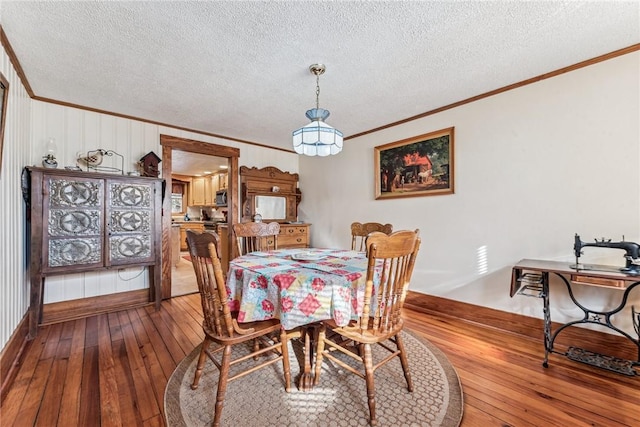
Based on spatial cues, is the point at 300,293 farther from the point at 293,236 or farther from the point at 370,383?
the point at 293,236

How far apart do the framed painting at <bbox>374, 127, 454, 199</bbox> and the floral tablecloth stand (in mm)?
1885

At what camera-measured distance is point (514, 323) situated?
8.15 ft

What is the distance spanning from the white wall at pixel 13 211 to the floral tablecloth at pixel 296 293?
1683 millimetres

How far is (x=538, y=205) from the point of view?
2.40 metres

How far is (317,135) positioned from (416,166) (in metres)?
1.73

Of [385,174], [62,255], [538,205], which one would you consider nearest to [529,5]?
[538,205]

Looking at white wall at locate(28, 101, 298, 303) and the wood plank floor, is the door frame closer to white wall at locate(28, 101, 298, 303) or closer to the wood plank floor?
white wall at locate(28, 101, 298, 303)

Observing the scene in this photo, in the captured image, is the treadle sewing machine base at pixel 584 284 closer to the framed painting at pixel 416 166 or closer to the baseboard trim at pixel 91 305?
the framed painting at pixel 416 166

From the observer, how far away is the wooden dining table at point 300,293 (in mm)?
1509

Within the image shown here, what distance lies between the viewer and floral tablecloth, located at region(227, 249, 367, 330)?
1509mm

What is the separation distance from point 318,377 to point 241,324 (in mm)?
590

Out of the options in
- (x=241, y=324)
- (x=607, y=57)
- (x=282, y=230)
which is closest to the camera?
(x=241, y=324)

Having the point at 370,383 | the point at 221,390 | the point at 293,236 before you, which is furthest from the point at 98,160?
the point at 370,383

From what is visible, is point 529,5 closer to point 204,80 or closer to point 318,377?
point 204,80
